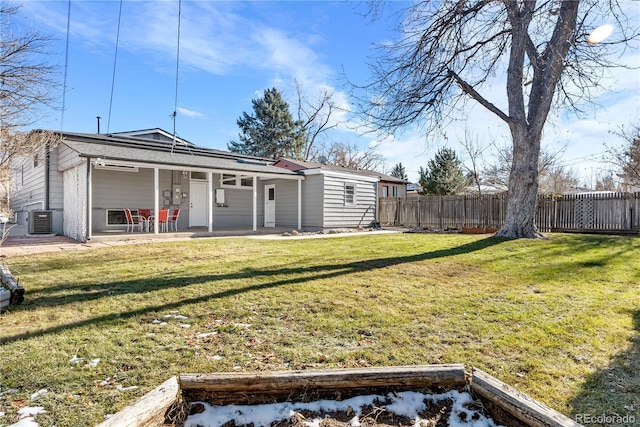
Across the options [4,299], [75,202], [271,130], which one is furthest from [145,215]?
[271,130]

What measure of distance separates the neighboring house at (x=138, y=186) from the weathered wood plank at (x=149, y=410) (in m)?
8.74

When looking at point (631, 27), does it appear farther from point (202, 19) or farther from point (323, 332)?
point (202, 19)

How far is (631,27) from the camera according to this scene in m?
6.64

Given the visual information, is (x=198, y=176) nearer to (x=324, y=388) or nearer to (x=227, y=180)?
(x=227, y=180)

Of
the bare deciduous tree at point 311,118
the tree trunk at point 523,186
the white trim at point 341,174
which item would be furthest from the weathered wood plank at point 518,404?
the bare deciduous tree at point 311,118

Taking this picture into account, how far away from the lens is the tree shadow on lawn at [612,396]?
1.83 m

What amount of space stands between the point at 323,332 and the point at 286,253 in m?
4.37

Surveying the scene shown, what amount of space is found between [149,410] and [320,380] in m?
0.92

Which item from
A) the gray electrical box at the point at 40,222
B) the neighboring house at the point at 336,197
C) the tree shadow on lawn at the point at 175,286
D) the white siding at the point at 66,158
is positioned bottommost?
the tree shadow on lawn at the point at 175,286

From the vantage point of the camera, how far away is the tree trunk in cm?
917

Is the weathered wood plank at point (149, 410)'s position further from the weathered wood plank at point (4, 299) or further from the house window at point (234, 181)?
the house window at point (234, 181)

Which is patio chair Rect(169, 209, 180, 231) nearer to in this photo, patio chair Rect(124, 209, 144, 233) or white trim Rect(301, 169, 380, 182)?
patio chair Rect(124, 209, 144, 233)

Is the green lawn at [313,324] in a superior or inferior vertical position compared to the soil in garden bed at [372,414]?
superior

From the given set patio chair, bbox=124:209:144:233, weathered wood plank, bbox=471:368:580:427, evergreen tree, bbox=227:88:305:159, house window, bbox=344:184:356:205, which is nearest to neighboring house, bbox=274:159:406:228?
house window, bbox=344:184:356:205
